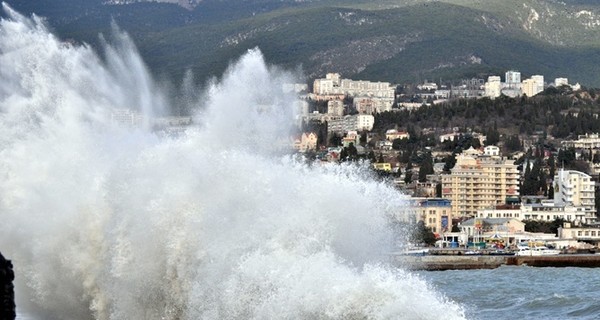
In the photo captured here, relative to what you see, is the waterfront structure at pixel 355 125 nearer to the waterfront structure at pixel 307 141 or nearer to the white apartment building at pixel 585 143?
the waterfront structure at pixel 307 141

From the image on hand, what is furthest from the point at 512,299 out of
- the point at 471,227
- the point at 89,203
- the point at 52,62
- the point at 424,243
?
the point at 471,227

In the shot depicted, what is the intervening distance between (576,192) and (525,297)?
82696mm

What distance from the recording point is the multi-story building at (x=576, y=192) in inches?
5172

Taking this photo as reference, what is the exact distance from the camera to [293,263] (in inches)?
1025

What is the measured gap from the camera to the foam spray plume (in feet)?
84.0

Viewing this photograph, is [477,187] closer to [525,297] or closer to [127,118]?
[127,118]

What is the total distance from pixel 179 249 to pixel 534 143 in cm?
14732

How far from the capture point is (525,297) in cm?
5084

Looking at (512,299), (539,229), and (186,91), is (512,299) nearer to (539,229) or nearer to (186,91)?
(539,229)

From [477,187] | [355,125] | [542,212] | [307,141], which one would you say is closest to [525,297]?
[542,212]

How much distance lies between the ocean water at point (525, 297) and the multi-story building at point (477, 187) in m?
64.9

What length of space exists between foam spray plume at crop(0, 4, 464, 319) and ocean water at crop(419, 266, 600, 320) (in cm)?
590

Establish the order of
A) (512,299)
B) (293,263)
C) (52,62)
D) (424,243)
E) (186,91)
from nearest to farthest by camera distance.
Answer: (293,263) → (52,62) → (512,299) → (424,243) → (186,91)

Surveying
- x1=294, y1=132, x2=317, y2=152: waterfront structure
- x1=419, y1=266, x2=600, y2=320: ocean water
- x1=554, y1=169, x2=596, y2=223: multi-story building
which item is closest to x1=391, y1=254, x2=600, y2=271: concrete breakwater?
x1=419, y1=266, x2=600, y2=320: ocean water
